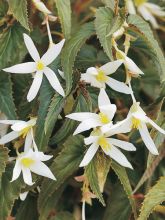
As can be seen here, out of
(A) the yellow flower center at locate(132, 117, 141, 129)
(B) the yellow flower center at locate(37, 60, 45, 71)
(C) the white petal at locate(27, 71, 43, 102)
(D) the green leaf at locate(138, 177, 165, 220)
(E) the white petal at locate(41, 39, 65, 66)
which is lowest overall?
(D) the green leaf at locate(138, 177, 165, 220)

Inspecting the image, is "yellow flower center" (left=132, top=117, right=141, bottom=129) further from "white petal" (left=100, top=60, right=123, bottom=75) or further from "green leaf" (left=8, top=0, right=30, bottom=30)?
"green leaf" (left=8, top=0, right=30, bottom=30)

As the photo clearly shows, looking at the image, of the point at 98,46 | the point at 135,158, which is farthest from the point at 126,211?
the point at 98,46

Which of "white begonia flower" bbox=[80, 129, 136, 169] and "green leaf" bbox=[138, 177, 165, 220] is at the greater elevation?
"white begonia flower" bbox=[80, 129, 136, 169]

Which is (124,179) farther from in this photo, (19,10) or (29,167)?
(19,10)

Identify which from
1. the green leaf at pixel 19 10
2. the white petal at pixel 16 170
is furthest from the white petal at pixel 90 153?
the green leaf at pixel 19 10

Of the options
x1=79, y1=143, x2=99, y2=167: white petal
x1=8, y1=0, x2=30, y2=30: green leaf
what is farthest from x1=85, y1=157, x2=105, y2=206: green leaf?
x1=8, y1=0, x2=30, y2=30: green leaf

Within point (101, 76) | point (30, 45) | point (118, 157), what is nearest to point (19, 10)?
point (30, 45)

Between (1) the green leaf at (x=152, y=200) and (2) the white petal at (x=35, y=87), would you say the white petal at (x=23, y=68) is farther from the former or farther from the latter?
(1) the green leaf at (x=152, y=200)
